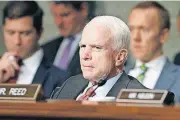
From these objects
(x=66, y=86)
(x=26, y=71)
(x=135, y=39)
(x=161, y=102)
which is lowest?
(x=26, y=71)

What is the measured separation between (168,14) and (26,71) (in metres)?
1.09

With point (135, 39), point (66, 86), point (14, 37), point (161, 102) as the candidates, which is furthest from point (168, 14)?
point (161, 102)

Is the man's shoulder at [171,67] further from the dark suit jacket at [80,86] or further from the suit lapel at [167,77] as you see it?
the dark suit jacket at [80,86]

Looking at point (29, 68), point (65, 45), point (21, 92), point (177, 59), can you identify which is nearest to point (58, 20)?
point (65, 45)

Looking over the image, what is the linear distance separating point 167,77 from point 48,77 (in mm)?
846

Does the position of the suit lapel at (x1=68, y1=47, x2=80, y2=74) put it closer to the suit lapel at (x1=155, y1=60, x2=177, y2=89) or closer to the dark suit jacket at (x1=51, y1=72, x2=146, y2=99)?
the suit lapel at (x1=155, y1=60, x2=177, y2=89)

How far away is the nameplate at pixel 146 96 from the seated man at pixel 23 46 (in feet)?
7.83

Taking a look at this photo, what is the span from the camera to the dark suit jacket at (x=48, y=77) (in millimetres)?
4334

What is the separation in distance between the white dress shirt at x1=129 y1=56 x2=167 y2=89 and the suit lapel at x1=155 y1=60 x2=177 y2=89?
38 mm

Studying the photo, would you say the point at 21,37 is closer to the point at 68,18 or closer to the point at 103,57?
the point at 68,18

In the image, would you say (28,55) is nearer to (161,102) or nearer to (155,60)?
(155,60)

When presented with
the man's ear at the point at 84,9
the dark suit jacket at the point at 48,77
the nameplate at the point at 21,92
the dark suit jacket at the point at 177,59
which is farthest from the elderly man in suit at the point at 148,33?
the nameplate at the point at 21,92

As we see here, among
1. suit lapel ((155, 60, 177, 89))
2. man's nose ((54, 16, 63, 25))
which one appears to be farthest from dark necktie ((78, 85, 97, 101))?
man's nose ((54, 16, 63, 25))

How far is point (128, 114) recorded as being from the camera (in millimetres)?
1937
